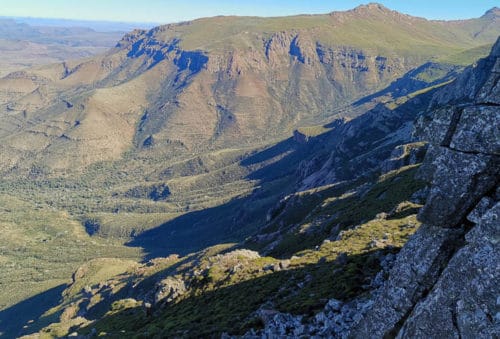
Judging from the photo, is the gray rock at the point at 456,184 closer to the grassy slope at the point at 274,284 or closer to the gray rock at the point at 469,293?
the gray rock at the point at 469,293

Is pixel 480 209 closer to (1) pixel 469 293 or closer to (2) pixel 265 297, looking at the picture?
(1) pixel 469 293

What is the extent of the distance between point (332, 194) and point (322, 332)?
14293 centimetres

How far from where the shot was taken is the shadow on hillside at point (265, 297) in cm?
4066

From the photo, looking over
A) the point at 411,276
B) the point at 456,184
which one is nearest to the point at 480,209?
the point at 456,184

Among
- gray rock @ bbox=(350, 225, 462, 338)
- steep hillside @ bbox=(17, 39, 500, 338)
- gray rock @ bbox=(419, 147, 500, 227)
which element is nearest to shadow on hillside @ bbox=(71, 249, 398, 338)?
steep hillside @ bbox=(17, 39, 500, 338)

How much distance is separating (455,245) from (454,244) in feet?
0.24

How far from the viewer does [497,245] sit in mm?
19359

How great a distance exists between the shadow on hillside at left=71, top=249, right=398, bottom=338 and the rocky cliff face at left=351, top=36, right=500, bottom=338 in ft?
45.7

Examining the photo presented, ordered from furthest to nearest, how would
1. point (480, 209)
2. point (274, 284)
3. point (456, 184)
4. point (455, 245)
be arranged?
point (274, 284), point (455, 245), point (456, 184), point (480, 209)

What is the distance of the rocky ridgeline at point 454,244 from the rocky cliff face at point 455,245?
0.04m

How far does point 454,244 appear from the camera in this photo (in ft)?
75.7

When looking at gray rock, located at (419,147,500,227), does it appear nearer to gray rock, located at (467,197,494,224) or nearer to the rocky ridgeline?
the rocky ridgeline

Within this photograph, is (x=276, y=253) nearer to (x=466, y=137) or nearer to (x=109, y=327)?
(x=109, y=327)

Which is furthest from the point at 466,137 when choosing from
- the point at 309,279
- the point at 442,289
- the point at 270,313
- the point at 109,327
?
the point at 109,327
